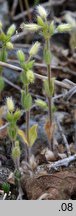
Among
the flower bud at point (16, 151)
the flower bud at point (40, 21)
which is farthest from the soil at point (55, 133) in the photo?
the flower bud at point (40, 21)

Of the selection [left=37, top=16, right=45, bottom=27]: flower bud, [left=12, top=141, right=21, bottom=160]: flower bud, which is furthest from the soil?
[left=37, top=16, right=45, bottom=27]: flower bud

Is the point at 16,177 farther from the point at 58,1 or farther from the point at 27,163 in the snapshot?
the point at 58,1

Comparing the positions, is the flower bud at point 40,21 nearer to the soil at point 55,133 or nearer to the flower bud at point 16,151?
the soil at point 55,133

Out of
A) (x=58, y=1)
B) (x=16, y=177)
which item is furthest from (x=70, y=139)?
(x=58, y=1)

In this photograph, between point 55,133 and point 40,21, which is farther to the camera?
point 55,133

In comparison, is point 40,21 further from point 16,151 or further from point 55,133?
point 55,133

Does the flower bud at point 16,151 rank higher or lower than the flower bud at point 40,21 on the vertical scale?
lower

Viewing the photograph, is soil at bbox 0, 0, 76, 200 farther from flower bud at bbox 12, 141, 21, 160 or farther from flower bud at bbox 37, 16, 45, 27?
flower bud at bbox 37, 16, 45, 27

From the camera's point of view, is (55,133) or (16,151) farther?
(55,133)

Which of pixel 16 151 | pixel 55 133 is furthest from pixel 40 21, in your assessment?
pixel 55 133

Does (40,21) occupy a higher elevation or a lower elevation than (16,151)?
higher
